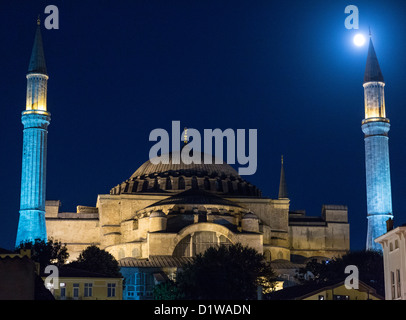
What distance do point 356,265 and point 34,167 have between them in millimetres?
25504

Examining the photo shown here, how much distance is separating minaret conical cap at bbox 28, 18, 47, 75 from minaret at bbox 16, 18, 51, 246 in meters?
0.68

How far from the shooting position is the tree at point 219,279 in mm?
53562

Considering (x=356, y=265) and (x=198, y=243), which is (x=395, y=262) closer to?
(x=356, y=265)

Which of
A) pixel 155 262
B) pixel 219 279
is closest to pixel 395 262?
pixel 219 279

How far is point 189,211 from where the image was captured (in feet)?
243

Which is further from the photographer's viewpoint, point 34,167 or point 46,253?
A: point 34,167

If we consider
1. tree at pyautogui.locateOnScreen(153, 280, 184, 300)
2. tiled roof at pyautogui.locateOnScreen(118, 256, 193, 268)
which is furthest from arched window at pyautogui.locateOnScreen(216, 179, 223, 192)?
tree at pyautogui.locateOnScreen(153, 280, 184, 300)

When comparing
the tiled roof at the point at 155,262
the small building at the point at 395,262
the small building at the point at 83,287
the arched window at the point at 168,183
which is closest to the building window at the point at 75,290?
the small building at the point at 83,287

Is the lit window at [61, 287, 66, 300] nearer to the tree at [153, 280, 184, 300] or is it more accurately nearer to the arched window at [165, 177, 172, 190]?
the tree at [153, 280, 184, 300]

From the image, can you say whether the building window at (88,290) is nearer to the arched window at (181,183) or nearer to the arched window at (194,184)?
the arched window at (181,183)

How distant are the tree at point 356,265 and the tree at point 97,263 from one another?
1291 cm

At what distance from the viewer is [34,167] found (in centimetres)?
7544

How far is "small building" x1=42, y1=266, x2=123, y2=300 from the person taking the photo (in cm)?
4931
